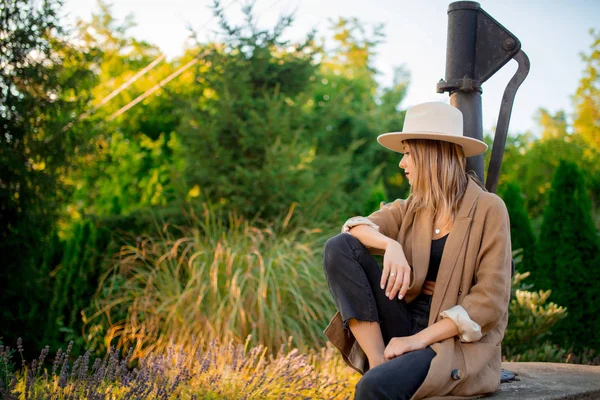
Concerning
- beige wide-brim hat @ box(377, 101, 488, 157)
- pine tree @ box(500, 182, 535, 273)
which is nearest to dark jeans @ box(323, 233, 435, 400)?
beige wide-brim hat @ box(377, 101, 488, 157)

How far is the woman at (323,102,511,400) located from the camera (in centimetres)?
225

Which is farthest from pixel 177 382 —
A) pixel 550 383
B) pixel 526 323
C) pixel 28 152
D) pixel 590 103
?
pixel 590 103

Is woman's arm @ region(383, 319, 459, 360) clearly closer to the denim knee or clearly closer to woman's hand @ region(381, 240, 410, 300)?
woman's hand @ region(381, 240, 410, 300)

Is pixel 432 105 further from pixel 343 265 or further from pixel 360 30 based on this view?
pixel 360 30

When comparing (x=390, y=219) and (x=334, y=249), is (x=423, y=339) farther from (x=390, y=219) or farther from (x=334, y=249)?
(x=390, y=219)

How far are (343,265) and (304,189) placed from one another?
437cm

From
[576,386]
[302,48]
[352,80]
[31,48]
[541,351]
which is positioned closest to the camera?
[576,386]

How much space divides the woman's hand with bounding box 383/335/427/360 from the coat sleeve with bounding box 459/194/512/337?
217mm

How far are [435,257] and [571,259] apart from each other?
3.55 meters

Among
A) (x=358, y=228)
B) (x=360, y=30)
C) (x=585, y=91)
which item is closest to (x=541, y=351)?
(x=358, y=228)

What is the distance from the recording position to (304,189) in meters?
6.81

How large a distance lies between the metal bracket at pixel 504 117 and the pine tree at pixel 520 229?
130 inches

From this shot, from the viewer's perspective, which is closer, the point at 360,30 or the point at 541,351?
the point at 541,351

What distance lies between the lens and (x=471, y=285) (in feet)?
7.82
